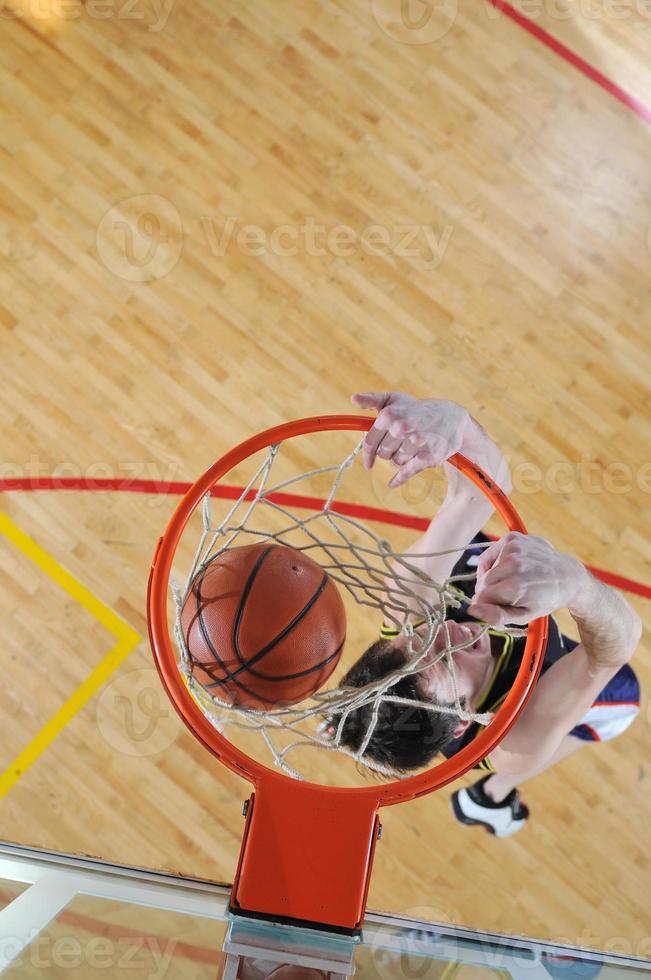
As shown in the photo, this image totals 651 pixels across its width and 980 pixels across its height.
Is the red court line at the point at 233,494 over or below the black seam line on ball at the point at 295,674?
below

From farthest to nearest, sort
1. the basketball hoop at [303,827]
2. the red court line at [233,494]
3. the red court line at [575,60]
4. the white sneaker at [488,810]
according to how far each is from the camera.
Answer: the red court line at [575,60]
the red court line at [233,494]
the white sneaker at [488,810]
the basketball hoop at [303,827]

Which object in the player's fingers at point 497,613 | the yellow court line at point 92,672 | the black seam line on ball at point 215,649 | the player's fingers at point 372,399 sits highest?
the player's fingers at point 497,613

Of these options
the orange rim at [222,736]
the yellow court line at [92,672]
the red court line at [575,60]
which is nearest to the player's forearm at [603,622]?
the orange rim at [222,736]

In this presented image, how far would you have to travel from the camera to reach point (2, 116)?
354 centimetres

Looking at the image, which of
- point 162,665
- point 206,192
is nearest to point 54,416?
point 206,192

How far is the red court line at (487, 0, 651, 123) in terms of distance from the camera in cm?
349

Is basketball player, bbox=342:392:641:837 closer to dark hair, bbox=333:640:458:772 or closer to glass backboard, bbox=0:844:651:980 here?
dark hair, bbox=333:640:458:772

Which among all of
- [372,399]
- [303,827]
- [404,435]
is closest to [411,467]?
Result: [404,435]

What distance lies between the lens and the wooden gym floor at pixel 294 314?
115 inches

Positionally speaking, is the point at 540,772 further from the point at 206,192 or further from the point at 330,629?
the point at 206,192

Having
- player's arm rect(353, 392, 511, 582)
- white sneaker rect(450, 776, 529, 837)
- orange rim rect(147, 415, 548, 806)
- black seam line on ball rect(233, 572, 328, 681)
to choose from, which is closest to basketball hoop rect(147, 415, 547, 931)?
orange rim rect(147, 415, 548, 806)

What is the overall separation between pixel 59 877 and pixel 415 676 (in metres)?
0.93

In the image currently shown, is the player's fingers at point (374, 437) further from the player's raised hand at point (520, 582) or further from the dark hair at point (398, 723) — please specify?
the dark hair at point (398, 723)

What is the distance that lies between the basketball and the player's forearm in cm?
51
